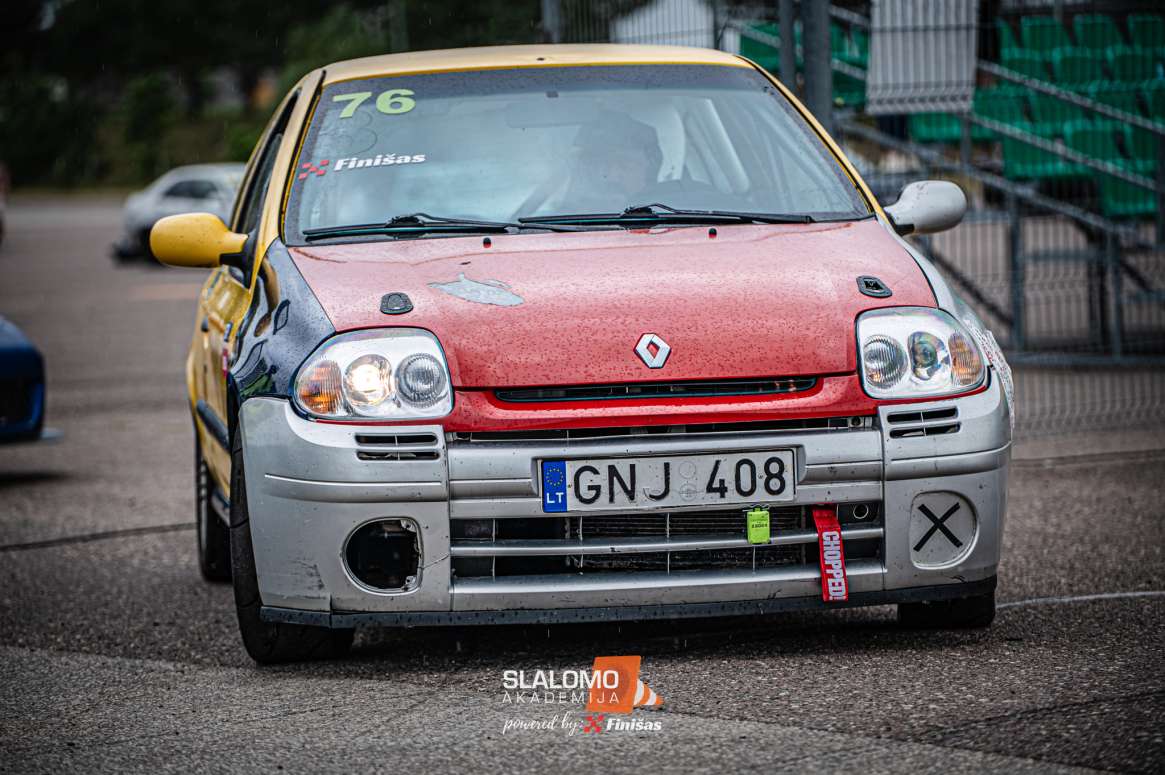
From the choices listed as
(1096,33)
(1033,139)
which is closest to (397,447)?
(1033,139)

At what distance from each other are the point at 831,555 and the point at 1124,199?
8.06 meters

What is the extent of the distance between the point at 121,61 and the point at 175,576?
8100 cm

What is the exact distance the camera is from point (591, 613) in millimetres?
4027

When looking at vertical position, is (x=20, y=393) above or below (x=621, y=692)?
below

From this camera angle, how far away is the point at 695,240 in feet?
15.0

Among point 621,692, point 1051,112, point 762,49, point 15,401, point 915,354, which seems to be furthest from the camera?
point 1051,112

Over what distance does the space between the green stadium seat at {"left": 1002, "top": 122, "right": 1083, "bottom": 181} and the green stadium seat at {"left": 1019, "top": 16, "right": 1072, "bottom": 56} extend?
2.01 ft

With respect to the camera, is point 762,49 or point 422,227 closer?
point 422,227

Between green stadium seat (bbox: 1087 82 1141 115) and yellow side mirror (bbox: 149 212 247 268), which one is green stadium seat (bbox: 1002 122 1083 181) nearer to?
green stadium seat (bbox: 1087 82 1141 115)

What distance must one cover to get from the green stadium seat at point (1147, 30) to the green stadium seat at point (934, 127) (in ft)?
4.61

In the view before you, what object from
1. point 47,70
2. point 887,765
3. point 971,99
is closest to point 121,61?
point 47,70

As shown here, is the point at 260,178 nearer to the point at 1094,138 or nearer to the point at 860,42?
the point at 1094,138

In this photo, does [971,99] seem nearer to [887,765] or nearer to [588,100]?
[588,100]

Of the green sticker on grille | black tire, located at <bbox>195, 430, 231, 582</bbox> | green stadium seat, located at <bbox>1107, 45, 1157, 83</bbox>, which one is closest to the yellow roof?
black tire, located at <bbox>195, 430, 231, 582</bbox>
